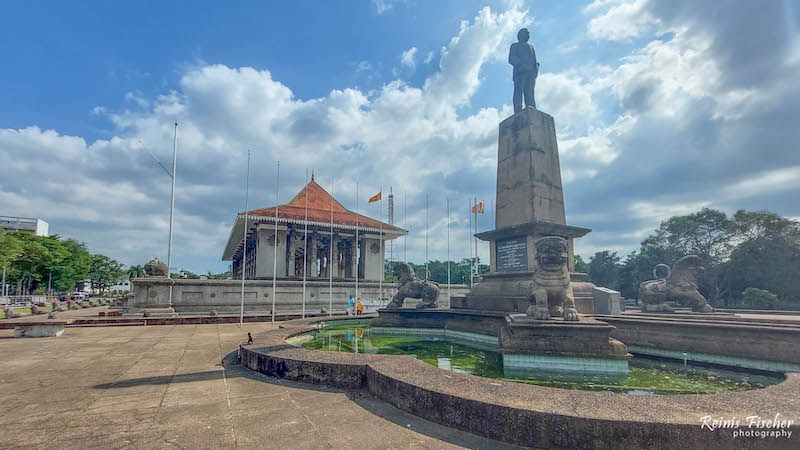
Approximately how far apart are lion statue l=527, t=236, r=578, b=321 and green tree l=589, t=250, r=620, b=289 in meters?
47.4

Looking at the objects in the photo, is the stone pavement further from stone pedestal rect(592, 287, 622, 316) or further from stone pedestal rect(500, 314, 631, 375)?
stone pedestal rect(592, 287, 622, 316)

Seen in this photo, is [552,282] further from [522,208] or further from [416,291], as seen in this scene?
[416,291]

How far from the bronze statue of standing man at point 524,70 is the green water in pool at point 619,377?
9384 millimetres

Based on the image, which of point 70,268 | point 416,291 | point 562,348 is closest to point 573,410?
point 562,348

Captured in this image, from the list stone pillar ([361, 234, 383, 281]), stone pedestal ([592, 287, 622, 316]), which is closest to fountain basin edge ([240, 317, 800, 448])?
stone pedestal ([592, 287, 622, 316])

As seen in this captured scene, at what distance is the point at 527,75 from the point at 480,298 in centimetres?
833

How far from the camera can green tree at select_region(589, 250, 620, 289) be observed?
4809 cm

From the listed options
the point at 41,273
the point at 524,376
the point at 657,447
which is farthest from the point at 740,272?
the point at 41,273

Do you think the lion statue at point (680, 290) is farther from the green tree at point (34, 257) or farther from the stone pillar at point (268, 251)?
the green tree at point (34, 257)

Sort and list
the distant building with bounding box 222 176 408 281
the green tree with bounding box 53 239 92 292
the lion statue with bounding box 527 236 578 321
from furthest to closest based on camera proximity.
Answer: the green tree with bounding box 53 239 92 292
the distant building with bounding box 222 176 408 281
the lion statue with bounding box 527 236 578 321

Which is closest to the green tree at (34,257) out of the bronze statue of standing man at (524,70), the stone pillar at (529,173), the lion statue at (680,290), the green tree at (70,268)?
the green tree at (70,268)

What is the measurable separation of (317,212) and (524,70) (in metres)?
20.2

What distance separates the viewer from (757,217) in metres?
29.9

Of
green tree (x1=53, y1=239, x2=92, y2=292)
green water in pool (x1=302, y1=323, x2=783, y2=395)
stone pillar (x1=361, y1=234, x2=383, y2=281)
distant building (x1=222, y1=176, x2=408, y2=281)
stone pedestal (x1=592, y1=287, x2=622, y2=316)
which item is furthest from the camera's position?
green tree (x1=53, y1=239, x2=92, y2=292)
